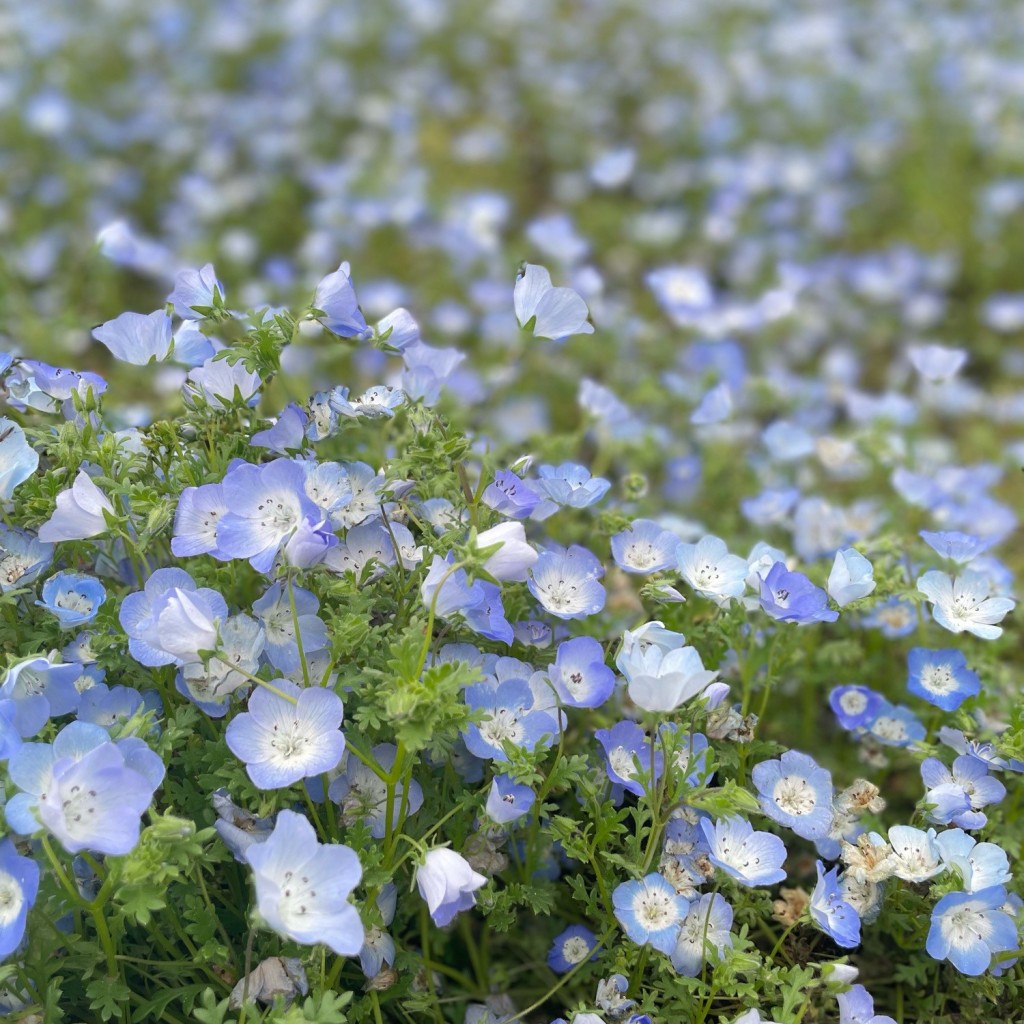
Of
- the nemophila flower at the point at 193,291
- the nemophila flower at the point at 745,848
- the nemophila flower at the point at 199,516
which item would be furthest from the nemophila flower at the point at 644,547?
the nemophila flower at the point at 193,291

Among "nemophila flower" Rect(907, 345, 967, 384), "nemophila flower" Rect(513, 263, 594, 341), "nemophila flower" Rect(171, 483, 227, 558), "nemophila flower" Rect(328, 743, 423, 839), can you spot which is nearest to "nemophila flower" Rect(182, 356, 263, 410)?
"nemophila flower" Rect(171, 483, 227, 558)

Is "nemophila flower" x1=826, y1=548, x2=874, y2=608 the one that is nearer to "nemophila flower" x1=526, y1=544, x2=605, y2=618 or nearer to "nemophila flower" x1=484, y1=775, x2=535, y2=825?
"nemophila flower" x1=526, y1=544, x2=605, y2=618

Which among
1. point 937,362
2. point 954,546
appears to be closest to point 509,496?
point 954,546

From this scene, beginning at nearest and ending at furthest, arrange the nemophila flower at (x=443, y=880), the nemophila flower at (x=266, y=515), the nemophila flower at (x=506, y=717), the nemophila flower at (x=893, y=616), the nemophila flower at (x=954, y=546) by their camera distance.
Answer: the nemophila flower at (x=443, y=880)
the nemophila flower at (x=266, y=515)
the nemophila flower at (x=506, y=717)
the nemophila flower at (x=954, y=546)
the nemophila flower at (x=893, y=616)

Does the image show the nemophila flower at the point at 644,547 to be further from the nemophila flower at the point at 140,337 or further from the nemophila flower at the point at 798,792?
the nemophila flower at the point at 140,337

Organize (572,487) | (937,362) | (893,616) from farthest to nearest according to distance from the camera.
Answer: (937,362)
(893,616)
(572,487)

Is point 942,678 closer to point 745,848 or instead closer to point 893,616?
point 893,616

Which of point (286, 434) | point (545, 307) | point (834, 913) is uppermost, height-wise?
point (545, 307)

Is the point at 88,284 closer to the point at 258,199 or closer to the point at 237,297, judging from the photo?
the point at 237,297
